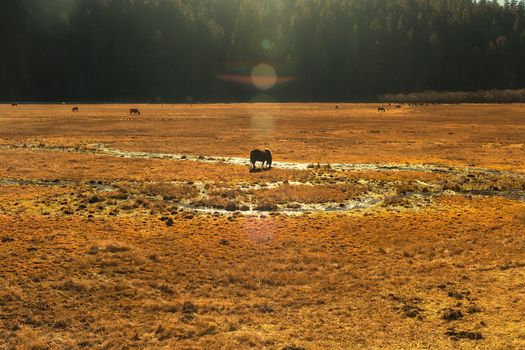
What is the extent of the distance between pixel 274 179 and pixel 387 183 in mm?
8364

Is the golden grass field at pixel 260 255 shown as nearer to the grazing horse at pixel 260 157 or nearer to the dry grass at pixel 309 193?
the dry grass at pixel 309 193

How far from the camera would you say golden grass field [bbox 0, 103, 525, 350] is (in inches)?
538

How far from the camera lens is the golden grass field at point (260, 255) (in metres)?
13.7

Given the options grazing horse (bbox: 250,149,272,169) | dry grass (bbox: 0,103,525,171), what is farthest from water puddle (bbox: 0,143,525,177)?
dry grass (bbox: 0,103,525,171)

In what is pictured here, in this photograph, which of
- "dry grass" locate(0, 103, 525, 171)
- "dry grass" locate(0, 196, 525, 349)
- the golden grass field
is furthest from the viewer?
"dry grass" locate(0, 103, 525, 171)

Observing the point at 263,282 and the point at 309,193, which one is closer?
the point at 263,282

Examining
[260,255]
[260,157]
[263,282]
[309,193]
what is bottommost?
[263,282]

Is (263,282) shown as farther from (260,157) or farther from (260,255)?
(260,157)

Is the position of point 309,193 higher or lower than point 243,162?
lower

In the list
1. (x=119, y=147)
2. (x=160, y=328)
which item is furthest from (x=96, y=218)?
(x=119, y=147)

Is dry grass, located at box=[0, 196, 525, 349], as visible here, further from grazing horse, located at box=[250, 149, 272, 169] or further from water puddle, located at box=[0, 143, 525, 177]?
water puddle, located at box=[0, 143, 525, 177]

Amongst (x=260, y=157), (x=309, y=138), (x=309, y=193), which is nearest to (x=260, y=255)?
(x=309, y=193)

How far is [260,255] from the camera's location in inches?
775

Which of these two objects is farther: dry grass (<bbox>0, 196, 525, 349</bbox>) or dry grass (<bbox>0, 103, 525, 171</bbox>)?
dry grass (<bbox>0, 103, 525, 171</bbox>)
